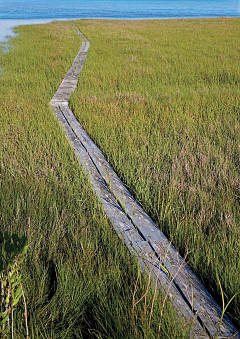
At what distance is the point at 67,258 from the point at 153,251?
0.44 m

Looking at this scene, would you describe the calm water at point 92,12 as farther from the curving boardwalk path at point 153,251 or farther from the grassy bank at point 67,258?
the curving boardwalk path at point 153,251

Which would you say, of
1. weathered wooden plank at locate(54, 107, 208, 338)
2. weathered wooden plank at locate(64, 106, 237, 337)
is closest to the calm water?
weathered wooden plank at locate(54, 107, 208, 338)

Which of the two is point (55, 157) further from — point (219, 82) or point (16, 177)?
point (219, 82)

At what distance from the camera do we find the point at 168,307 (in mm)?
1430

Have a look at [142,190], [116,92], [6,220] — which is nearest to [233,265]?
[142,190]

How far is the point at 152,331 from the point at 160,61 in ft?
29.6

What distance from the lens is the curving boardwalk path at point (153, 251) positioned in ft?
4.59

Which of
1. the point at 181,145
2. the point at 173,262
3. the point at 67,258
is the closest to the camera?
the point at 173,262

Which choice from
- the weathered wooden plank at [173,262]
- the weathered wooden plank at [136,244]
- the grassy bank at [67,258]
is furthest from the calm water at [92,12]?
the weathered wooden plank at [173,262]

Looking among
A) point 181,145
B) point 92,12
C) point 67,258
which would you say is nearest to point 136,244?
point 67,258

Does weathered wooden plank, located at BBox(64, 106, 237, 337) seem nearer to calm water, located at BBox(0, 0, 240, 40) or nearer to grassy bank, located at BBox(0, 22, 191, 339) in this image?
grassy bank, located at BBox(0, 22, 191, 339)

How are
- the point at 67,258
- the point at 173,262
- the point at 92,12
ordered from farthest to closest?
the point at 92,12 → the point at 67,258 → the point at 173,262

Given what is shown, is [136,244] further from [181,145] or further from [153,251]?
[181,145]

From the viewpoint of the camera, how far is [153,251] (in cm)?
181
